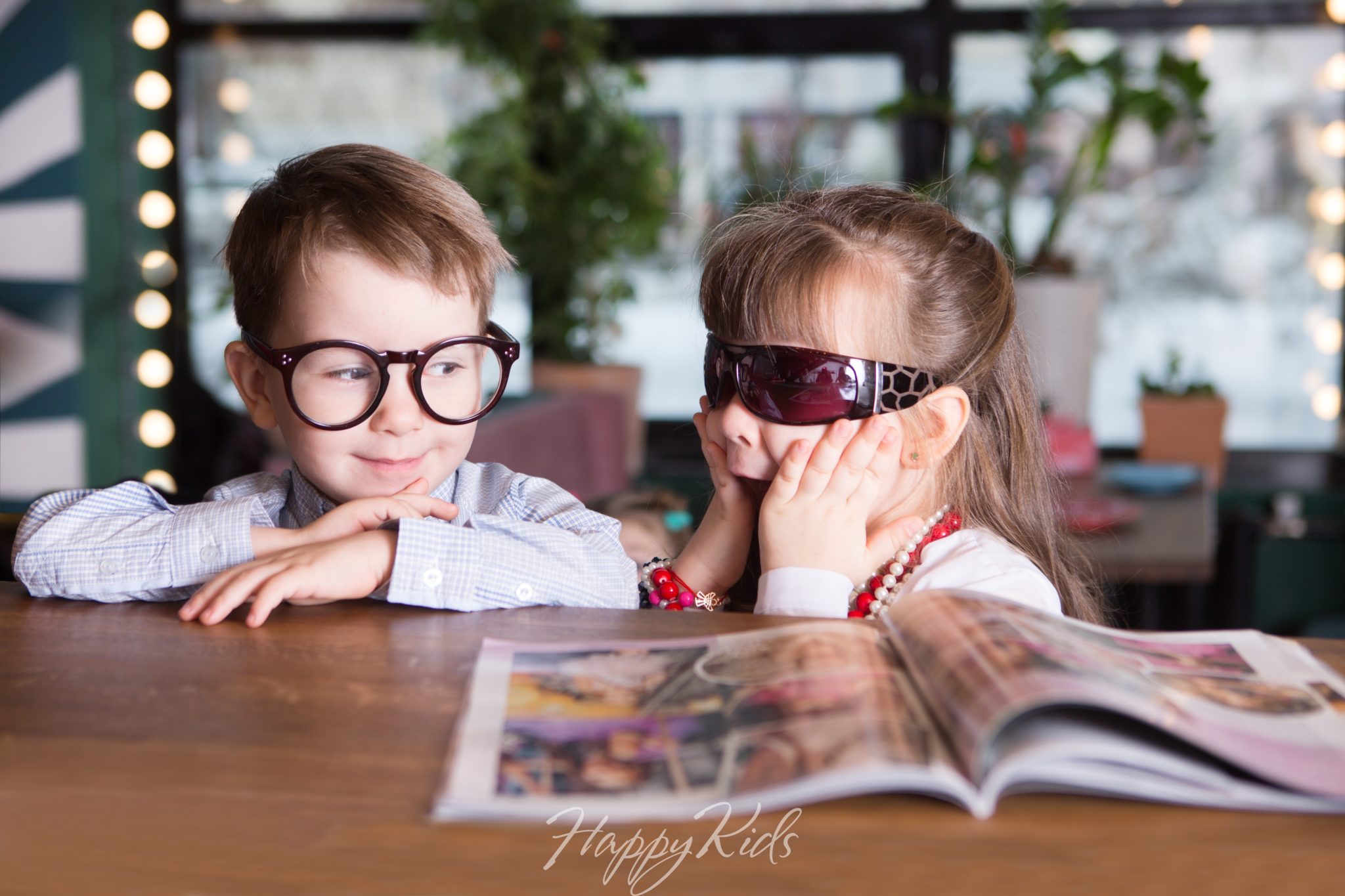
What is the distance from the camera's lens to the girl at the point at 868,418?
3.70ft

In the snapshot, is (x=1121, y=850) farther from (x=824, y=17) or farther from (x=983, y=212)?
(x=824, y=17)

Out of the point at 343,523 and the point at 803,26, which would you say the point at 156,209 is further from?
the point at 343,523

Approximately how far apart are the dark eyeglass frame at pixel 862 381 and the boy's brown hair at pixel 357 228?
0.26m

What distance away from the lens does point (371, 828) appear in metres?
0.53

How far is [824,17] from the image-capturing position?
463 cm

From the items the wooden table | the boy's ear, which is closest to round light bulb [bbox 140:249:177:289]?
the boy's ear

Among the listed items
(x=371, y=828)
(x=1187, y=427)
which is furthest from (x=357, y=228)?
(x=1187, y=427)

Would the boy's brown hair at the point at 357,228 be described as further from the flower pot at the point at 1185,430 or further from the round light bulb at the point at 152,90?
the round light bulb at the point at 152,90

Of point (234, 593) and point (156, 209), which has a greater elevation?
point (156, 209)

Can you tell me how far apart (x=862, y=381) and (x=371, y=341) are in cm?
46

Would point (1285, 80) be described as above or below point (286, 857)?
above

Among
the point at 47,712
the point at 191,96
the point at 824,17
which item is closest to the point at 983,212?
the point at 824,17

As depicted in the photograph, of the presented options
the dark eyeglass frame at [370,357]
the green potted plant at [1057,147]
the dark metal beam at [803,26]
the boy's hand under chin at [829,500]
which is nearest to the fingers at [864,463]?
the boy's hand under chin at [829,500]

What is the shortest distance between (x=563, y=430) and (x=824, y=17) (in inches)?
83.2
